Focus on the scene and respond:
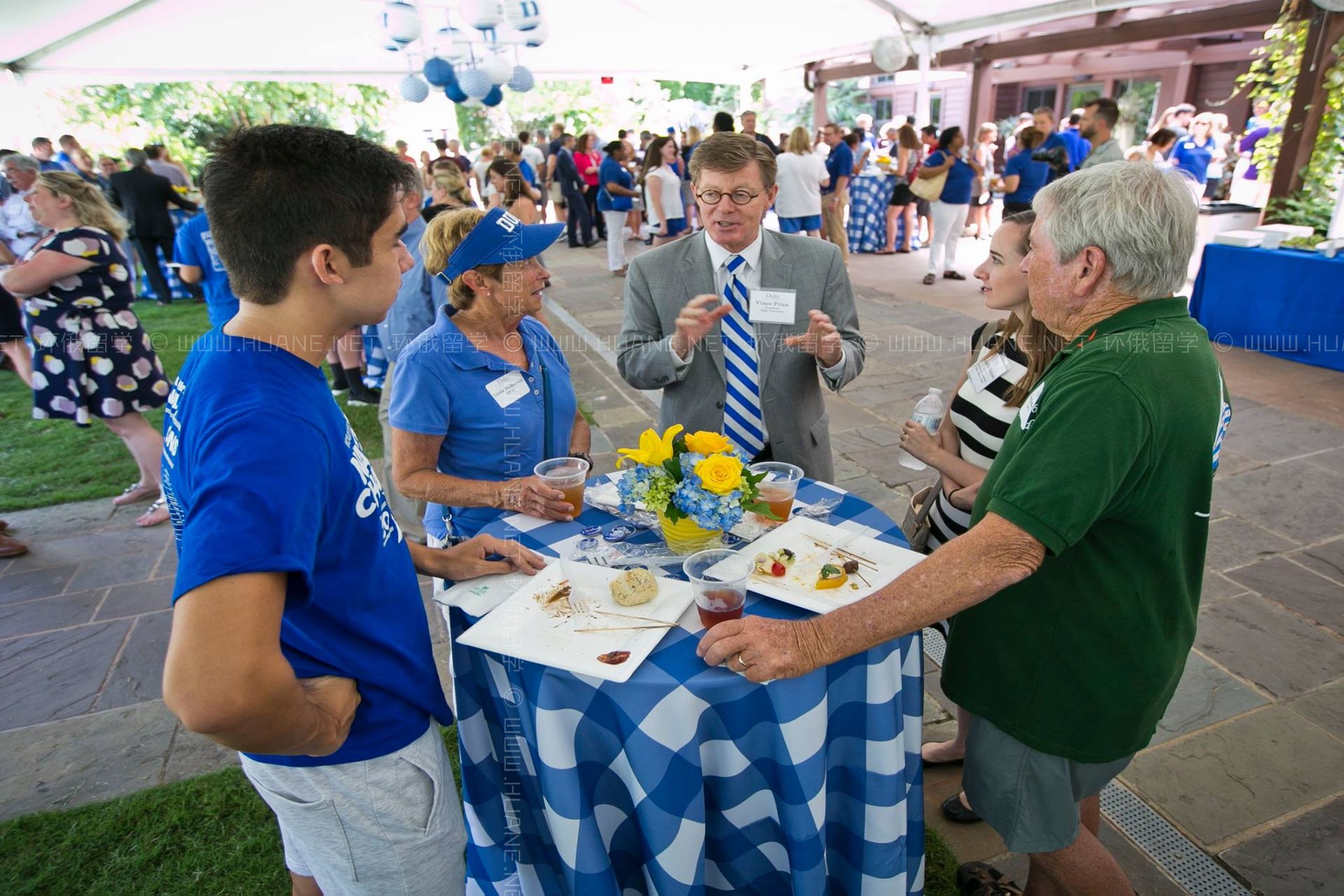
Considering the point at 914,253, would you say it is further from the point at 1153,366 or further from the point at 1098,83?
the point at 1098,83

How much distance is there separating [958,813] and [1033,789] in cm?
76

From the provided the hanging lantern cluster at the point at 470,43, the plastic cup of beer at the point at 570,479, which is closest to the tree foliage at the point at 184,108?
the hanging lantern cluster at the point at 470,43

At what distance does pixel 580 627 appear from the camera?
1.45 m

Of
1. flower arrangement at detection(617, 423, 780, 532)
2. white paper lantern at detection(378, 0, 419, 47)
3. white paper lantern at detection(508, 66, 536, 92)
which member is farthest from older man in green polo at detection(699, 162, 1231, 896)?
white paper lantern at detection(508, 66, 536, 92)

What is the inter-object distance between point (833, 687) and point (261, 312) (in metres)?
1.24

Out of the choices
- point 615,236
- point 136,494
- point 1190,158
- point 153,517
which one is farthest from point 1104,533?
point 1190,158

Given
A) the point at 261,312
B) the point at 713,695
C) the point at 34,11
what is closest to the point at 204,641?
the point at 261,312

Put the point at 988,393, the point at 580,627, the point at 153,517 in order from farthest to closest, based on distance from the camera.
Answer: the point at 153,517, the point at 988,393, the point at 580,627

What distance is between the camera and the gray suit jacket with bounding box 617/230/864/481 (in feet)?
8.22

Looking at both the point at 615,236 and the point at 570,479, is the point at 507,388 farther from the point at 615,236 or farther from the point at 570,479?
the point at 615,236

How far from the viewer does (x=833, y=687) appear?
4.87 ft

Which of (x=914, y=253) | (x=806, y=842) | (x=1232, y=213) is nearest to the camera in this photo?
(x=806, y=842)

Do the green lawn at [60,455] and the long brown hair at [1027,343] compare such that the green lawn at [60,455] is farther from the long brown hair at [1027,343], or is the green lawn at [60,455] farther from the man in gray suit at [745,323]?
the long brown hair at [1027,343]

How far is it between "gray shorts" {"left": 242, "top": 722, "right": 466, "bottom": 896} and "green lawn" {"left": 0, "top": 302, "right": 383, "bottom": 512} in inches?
152
